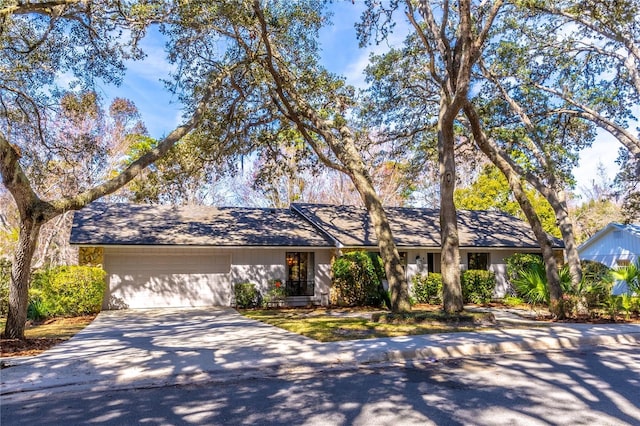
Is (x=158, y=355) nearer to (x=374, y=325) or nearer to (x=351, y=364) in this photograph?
(x=351, y=364)

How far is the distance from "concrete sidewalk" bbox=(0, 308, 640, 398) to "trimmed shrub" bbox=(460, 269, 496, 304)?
714cm

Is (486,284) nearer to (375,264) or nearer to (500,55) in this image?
(375,264)

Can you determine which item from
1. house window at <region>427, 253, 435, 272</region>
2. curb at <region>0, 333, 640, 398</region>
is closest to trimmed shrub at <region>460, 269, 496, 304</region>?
house window at <region>427, 253, 435, 272</region>

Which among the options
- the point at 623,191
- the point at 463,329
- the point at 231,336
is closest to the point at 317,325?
the point at 231,336

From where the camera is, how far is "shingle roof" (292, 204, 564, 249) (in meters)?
19.8

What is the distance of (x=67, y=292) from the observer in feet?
48.5

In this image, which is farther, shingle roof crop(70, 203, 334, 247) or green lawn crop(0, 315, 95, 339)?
shingle roof crop(70, 203, 334, 247)

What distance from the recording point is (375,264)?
1803 cm

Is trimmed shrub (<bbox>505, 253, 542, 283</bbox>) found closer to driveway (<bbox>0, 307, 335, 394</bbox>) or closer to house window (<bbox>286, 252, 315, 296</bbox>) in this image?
house window (<bbox>286, 252, 315, 296</bbox>)

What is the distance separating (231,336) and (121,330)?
3.21 m

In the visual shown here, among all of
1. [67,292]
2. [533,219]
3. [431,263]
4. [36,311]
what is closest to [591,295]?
[533,219]

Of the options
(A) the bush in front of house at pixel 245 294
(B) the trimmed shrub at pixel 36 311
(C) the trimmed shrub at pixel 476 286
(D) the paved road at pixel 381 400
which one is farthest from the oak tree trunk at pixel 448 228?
(B) the trimmed shrub at pixel 36 311

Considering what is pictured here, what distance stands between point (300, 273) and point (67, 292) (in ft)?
28.5

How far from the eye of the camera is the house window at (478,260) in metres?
21.7
